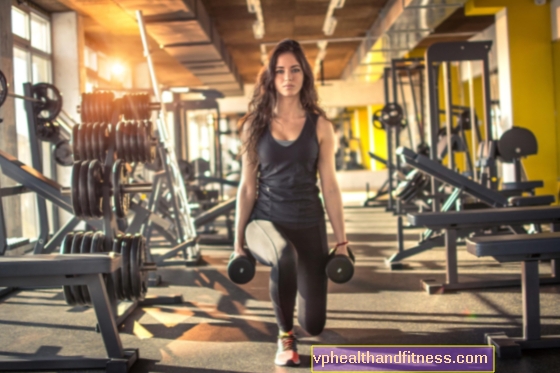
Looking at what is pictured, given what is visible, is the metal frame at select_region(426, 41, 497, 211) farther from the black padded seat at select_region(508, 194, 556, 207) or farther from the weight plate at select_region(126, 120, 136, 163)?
the weight plate at select_region(126, 120, 136, 163)

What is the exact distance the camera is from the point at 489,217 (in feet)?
10.6

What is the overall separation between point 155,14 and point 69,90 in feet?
5.38

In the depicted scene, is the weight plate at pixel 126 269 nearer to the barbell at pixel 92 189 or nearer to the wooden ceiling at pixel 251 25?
Result: the barbell at pixel 92 189

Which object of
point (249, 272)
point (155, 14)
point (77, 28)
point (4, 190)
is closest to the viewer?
point (249, 272)

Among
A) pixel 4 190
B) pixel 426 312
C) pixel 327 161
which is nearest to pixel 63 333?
pixel 4 190

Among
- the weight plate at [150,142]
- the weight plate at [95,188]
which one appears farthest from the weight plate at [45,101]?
the weight plate at [95,188]

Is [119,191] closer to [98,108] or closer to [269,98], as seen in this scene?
[269,98]

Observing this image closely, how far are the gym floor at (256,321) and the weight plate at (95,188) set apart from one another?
58cm

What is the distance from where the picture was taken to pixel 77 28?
279 inches

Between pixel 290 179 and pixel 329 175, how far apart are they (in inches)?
6.5

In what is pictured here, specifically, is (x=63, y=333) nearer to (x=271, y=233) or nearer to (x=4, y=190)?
(x=4, y=190)

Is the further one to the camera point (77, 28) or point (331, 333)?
point (77, 28)

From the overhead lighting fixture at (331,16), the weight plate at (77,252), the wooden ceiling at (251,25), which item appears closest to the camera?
the weight plate at (77,252)

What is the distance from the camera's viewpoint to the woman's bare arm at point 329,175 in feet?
7.51
